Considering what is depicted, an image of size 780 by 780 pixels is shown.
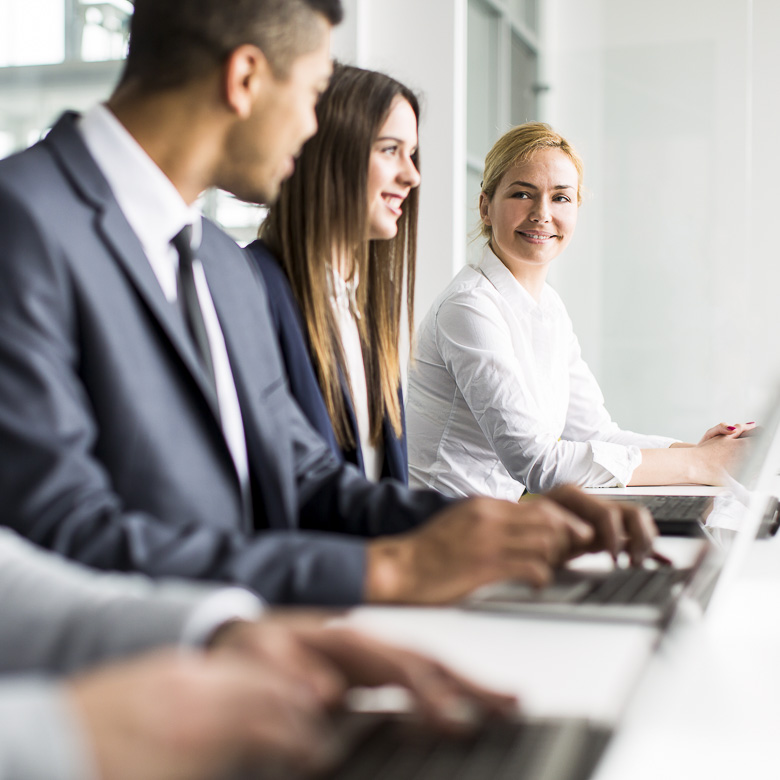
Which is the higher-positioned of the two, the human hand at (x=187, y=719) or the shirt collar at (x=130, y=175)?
the shirt collar at (x=130, y=175)

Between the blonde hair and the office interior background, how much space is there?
1.26m

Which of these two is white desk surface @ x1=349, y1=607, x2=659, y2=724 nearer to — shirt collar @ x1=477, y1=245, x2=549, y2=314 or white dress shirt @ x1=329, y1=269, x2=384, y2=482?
white dress shirt @ x1=329, y1=269, x2=384, y2=482

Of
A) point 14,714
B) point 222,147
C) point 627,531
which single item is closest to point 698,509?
point 627,531

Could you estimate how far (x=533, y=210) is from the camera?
2789 millimetres

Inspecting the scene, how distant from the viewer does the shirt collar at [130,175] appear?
46.5 inches

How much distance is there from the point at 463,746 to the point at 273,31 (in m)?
0.98

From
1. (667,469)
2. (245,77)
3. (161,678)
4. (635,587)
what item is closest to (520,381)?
(667,469)

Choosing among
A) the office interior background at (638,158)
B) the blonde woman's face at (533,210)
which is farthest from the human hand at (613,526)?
the office interior background at (638,158)

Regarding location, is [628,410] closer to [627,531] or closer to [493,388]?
[493,388]

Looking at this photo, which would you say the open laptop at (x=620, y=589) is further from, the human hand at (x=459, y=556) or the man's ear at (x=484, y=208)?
the man's ear at (x=484, y=208)

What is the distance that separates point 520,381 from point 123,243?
136 centimetres

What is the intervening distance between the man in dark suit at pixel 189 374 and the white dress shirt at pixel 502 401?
89 cm

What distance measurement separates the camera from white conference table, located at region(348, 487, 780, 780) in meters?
0.65

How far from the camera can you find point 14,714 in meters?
0.39
